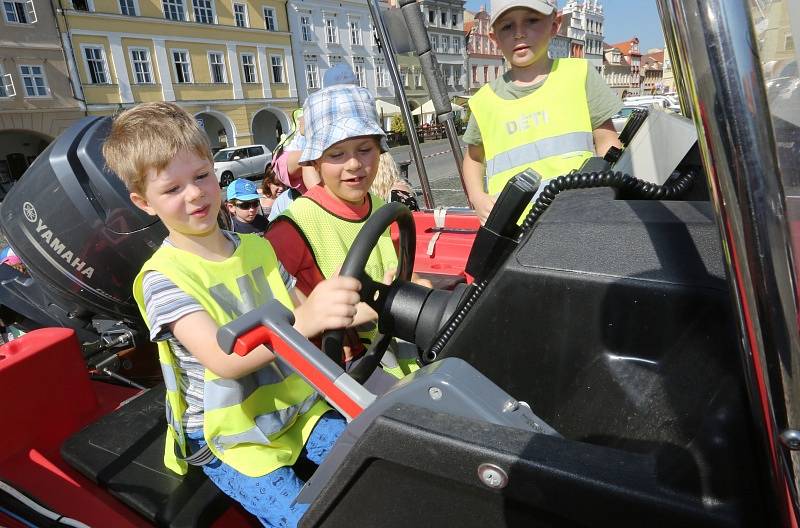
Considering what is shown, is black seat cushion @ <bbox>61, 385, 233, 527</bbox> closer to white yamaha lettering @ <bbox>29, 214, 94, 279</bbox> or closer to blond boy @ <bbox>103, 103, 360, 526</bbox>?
blond boy @ <bbox>103, 103, 360, 526</bbox>

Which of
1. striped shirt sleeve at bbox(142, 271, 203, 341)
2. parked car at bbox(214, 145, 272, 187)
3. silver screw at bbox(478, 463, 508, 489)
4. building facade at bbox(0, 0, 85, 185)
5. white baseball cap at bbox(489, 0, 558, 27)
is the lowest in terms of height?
parked car at bbox(214, 145, 272, 187)

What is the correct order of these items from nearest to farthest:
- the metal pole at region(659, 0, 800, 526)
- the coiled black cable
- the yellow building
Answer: the metal pole at region(659, 0, 800, 526), the coiled black cable, the yellow building

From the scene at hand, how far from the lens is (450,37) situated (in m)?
33.7

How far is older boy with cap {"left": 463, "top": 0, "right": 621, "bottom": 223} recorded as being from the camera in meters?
1.99

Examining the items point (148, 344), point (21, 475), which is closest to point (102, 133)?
point (148, 344)

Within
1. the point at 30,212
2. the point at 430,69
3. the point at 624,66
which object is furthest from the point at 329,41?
the point at 624,66

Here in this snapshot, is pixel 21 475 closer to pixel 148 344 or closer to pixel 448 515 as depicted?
pixel 148 344

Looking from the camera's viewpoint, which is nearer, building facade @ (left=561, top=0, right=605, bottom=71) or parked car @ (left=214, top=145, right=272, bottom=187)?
building facade @ (left=561, top=0, right=605, bottom=71)

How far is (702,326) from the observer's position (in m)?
0.71

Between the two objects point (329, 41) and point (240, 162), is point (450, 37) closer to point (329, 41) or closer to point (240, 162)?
point (329, 41)

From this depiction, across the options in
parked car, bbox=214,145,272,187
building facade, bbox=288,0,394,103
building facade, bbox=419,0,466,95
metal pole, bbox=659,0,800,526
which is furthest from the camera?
building facade, bbox=419,0,466,95

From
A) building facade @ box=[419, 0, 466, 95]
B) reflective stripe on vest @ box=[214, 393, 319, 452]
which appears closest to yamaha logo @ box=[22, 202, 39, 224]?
reflective stripe on vest @ box=[214, 393, 319, 452]

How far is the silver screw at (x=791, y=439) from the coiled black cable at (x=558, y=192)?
54 cm

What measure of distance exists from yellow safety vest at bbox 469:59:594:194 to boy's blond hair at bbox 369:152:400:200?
1.23m
